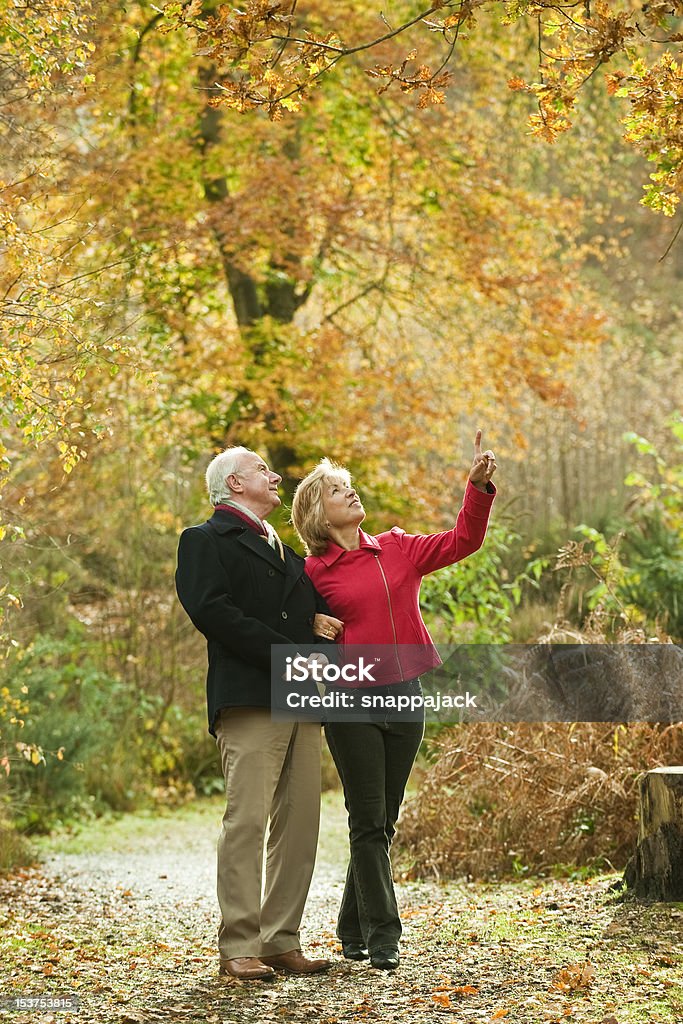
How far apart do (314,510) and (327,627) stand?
1.52 ft

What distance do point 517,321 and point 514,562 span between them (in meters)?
2.32

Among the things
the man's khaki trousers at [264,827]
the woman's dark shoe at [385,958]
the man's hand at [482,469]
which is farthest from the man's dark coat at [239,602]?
the woman's dark shoe at [385,958]

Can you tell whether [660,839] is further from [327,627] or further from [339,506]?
[339,506]

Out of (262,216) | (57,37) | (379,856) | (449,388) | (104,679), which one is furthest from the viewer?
(449,388)

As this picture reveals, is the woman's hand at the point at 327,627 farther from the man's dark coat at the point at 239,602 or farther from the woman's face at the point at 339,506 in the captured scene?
the woman's face at the point at 339,506

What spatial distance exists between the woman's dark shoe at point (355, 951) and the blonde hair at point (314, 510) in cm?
146

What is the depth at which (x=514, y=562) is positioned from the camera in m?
11.6

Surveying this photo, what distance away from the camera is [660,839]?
5.11 meters

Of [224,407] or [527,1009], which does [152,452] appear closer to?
[224,407]

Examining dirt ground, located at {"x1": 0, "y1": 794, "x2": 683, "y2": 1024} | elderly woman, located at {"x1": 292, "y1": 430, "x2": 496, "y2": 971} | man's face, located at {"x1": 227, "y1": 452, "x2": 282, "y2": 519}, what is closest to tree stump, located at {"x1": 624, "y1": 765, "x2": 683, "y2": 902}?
dirt ground, located at {"x1": 0, "y1": 794, "x2": 683, "y2": 1024}

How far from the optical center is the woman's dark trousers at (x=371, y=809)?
4.29 meters

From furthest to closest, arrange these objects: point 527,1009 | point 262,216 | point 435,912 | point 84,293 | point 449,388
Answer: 1. point 449,388
2. point 262,216
3. point 84,293
4. point 435,912
5. point 527,1009

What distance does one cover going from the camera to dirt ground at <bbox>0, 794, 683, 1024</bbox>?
385 centimetres

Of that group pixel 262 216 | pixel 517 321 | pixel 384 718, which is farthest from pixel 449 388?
pixel 384 718
